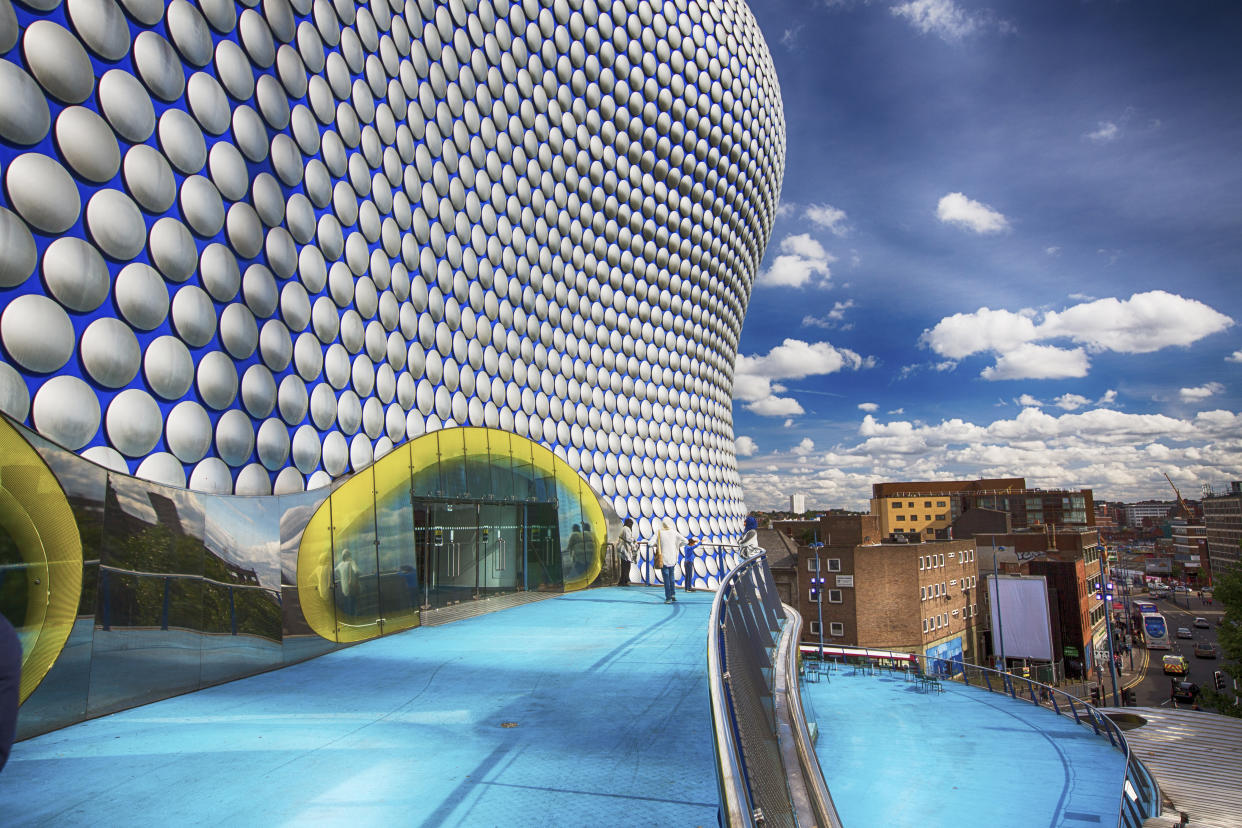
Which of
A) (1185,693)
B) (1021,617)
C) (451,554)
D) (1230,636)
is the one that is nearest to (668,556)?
(451,554)

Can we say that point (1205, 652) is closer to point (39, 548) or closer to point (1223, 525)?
point (39, 548)

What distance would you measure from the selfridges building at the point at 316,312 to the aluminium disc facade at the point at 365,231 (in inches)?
1.7

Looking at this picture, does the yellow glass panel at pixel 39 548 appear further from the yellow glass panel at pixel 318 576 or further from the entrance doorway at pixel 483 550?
the entrance doorway at pixel 483 550

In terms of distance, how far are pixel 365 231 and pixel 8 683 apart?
10.8 m

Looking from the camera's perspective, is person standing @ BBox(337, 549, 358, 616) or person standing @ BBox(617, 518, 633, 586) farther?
person standing @ BBox(617, 518, 633, 586)

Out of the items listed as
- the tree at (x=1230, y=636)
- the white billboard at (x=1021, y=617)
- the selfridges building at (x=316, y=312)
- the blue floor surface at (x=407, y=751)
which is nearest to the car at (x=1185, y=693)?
the tree at (x=1230, y=636)

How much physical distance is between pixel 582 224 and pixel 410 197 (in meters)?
7.22

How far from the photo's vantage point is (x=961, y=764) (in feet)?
33.6

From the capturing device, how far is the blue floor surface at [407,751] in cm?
336

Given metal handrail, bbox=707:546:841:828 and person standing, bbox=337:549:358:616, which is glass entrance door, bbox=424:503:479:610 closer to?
person standing, bbox=337:549:358:616

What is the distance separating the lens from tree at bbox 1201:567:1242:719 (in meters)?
26.2

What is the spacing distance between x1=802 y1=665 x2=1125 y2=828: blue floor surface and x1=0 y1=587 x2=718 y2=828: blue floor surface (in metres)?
4.03

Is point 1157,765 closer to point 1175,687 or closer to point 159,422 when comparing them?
point 159,422

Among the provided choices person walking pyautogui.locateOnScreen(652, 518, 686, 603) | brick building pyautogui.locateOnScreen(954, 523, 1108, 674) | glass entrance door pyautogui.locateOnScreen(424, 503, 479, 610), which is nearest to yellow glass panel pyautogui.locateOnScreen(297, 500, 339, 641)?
glass entrance door pyautogui.locateOnScreen(424, 503, 479, 610)
